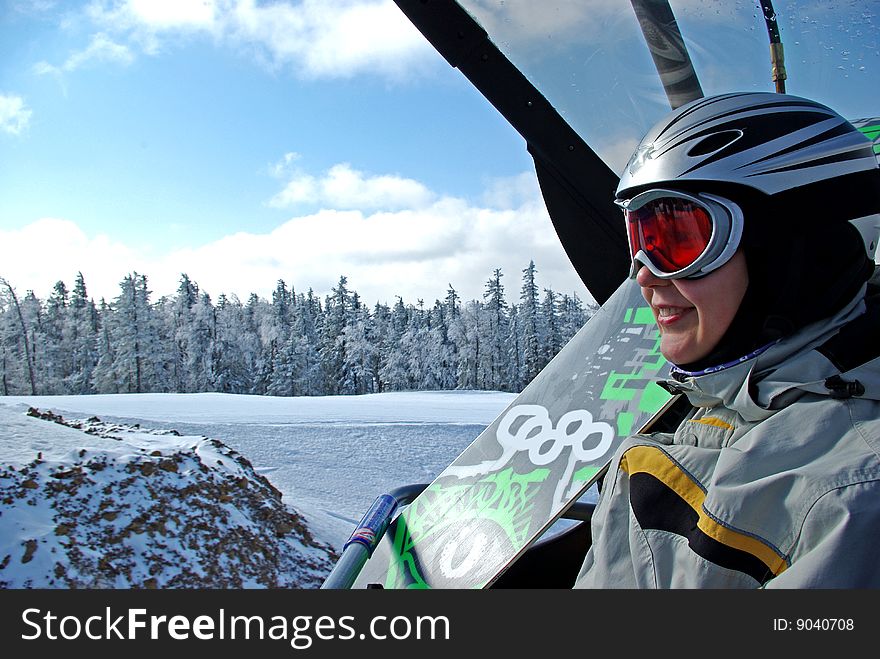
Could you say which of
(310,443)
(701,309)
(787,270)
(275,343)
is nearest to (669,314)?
(701,309)

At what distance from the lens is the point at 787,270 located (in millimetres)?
971

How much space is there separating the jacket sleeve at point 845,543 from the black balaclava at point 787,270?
30 cm

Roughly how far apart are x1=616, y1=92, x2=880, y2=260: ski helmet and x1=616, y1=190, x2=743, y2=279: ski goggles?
0.11 feet

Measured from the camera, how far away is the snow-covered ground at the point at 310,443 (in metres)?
5.05

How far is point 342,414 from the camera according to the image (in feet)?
36.4

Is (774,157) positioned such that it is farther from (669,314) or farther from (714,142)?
(669,314)

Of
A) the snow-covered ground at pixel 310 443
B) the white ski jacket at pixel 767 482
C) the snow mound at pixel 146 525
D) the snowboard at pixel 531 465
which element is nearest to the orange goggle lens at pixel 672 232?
the white ski jacket at pixel 767 482

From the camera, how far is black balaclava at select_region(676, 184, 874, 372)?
95 cm

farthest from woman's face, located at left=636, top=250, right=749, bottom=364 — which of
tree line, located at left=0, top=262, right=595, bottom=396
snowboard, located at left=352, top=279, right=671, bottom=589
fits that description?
tree line, located at left=0, top=262, right=595, bottom=396

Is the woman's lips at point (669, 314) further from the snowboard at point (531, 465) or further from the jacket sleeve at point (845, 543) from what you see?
the snowboard at point (531, 465)

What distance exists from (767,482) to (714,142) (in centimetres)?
64
